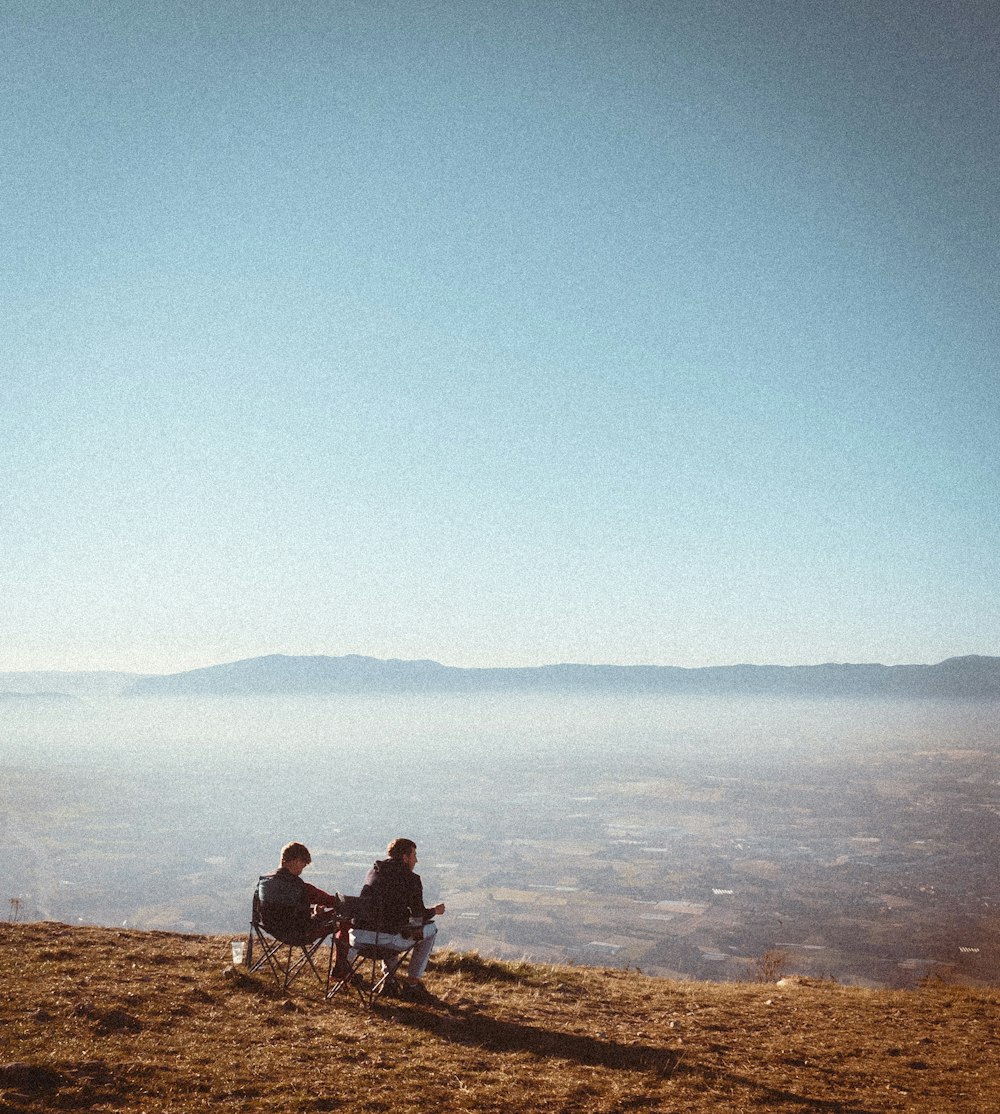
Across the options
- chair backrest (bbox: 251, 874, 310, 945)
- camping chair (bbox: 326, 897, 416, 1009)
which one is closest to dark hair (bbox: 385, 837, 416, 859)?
camping chair (bbox: 326, 897, 416, 1009)

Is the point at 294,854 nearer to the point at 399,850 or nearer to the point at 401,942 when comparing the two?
the point at 399,850

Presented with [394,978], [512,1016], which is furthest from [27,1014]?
[512,1016]

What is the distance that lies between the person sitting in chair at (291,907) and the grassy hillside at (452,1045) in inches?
24.9

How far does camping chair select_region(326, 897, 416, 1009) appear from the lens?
8.24 m

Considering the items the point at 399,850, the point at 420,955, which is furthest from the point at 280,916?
the point at 420,955

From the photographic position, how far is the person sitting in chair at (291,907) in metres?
8.47

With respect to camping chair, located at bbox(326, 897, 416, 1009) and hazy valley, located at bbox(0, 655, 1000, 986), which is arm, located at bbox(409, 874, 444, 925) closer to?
camping chair, located at bbox(326, 897, 416, 1009)

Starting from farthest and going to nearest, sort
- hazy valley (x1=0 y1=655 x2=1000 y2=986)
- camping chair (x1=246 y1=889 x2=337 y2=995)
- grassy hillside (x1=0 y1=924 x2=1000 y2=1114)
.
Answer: hazy valley (x1=0 y1=655 x2=1000 y2=986) < camping chair (x1=246 y1=889 x2=337 y2=995) < grassy hillside (x1=0 y1=924 x2=1000 y2=1114)

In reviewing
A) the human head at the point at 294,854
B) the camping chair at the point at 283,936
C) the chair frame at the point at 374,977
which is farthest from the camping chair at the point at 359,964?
the human head at the point at 294,854

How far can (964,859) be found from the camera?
108688 millimetres

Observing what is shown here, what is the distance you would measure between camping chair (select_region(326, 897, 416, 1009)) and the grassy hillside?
281 mm

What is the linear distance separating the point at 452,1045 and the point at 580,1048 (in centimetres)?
131

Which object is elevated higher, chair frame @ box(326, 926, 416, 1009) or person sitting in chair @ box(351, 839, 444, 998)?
person sitting in chair @ box(351, 839, 444, 998)

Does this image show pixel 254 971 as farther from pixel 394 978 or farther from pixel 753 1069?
pixel 753 1069
